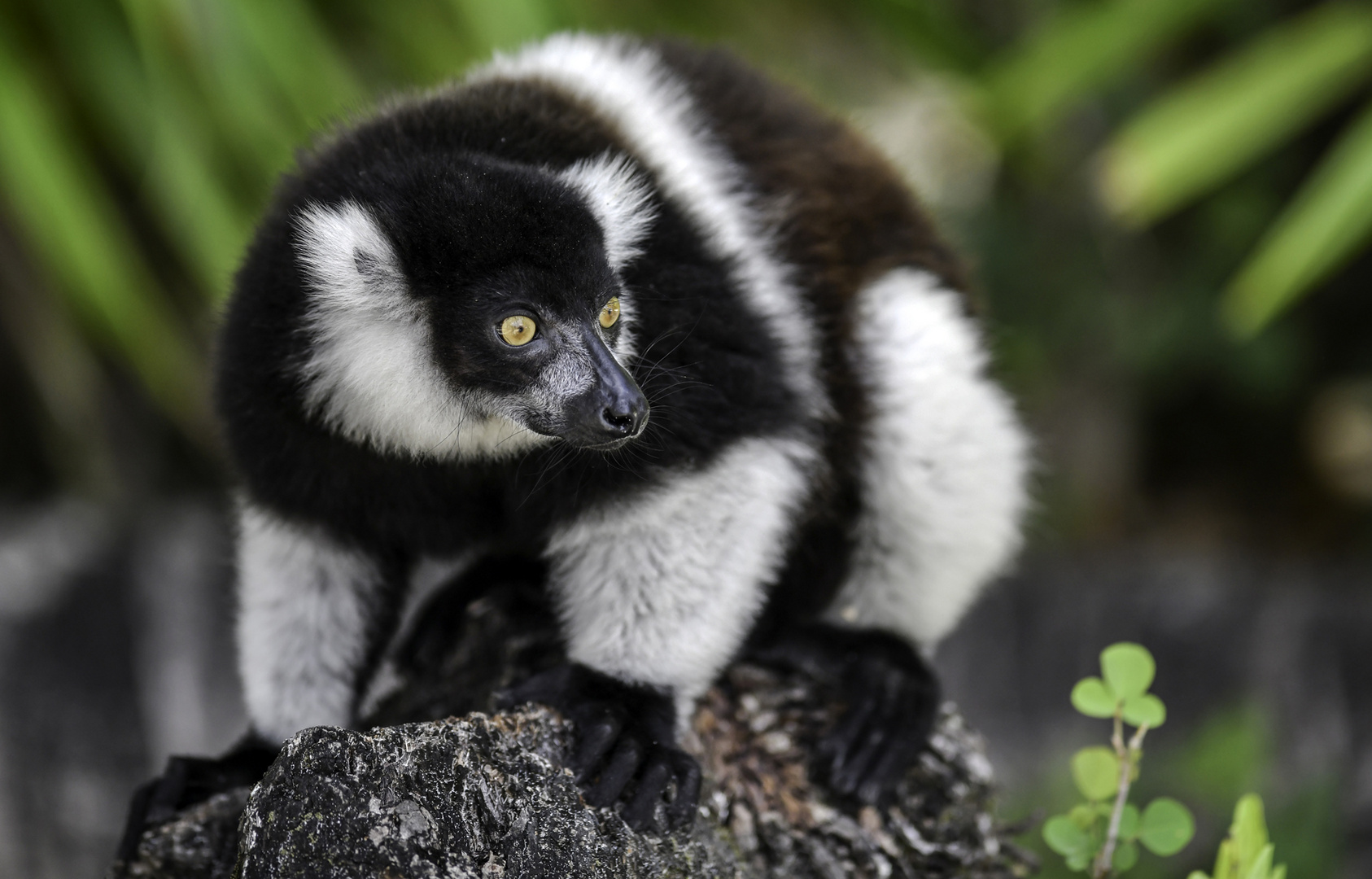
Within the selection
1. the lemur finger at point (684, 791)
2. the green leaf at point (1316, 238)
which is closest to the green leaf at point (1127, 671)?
the lemur finger at point (684, 791)

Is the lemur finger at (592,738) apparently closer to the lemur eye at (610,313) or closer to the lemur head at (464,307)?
the lemur head at (464,307)

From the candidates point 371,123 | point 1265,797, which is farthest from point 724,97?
point 1265,797

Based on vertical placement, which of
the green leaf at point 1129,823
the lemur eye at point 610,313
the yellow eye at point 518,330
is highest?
the lemur eye at point 610,313

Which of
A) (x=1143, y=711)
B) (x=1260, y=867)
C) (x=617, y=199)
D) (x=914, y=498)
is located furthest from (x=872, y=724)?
(x=617, y=199)

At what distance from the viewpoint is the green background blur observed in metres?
5.77

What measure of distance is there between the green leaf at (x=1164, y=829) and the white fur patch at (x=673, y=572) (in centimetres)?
104

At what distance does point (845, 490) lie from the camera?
364 cm

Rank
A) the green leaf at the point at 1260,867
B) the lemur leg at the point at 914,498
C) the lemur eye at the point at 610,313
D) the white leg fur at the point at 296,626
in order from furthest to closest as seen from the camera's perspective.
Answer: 1. the lemur leg at the point at 914,498
2. the white leg fur at the point at 296,626
3. the lemur eye at the point at 610,313
4. the green leaf at the point at 1260,867

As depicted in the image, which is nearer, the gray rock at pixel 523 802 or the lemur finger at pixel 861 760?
the gray rock at pixel 523 802

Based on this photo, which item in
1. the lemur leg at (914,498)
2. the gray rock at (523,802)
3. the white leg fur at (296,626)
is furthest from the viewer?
the lemur leg at (914,498)

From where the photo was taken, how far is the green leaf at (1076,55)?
5.84 metres

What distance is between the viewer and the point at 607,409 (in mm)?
2613

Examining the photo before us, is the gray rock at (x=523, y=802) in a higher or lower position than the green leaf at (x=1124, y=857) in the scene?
lower

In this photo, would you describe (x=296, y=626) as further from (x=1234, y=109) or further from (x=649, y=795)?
(x=1234, y=109)
